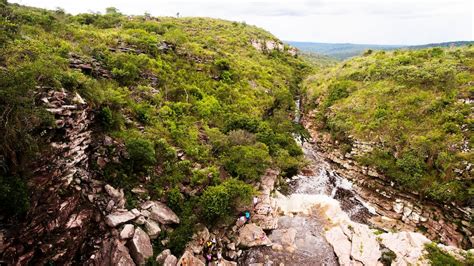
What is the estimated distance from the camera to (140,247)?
16078 mm

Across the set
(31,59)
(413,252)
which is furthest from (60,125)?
(413,252)

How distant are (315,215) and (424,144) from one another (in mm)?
14552

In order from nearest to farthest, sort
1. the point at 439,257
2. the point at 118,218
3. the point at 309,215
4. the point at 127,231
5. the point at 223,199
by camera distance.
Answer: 1. the point at 127,231
2. the point at 118,218
3. the point at 439,257
4. the point at 223,199
5. the point at 309,215

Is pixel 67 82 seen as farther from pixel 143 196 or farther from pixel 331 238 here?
pixel 331 238

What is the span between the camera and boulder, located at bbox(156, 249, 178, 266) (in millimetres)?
A: 16516

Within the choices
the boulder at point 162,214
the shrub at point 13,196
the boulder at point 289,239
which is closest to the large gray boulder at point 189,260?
the boulder at point 162,214

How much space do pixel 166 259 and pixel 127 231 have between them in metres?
2.89

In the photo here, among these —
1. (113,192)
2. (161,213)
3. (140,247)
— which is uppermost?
(113,192)

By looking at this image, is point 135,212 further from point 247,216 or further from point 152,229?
point 247,216

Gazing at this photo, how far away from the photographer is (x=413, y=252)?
65.9 feet

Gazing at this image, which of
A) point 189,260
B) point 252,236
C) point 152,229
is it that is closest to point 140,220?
point 152,229

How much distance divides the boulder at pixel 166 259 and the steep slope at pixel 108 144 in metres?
0.57

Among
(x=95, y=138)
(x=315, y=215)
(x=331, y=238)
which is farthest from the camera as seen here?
(x=315, y=215)

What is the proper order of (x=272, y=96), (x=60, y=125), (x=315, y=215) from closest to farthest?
(x=60, y=125), (x=315, y=215), (x=272, y=96)
